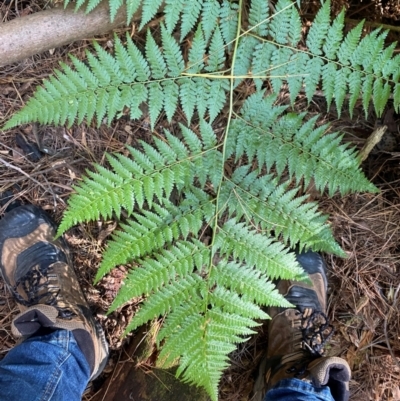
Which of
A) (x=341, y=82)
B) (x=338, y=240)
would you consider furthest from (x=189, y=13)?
(x=338, y=240)

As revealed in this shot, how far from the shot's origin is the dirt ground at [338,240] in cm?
268

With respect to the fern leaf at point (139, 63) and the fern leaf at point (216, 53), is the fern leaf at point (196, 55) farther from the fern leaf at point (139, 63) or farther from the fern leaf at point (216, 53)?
the fern leaf at point (139, 63)

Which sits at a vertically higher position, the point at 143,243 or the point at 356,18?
the point at 356,18

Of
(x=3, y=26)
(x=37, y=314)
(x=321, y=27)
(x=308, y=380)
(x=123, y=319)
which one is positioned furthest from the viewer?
(x=123, y=319)

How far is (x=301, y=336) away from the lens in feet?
8.94

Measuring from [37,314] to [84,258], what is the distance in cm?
44

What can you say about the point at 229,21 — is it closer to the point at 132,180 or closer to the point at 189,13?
the point at 189,13

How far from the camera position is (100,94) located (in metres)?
2.06

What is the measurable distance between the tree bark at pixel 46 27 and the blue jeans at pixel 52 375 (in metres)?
1.52

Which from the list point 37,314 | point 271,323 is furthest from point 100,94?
point 271,323

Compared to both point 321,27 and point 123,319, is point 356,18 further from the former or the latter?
point 123,319

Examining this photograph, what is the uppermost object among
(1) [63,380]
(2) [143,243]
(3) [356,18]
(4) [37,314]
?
(3) [356,18]

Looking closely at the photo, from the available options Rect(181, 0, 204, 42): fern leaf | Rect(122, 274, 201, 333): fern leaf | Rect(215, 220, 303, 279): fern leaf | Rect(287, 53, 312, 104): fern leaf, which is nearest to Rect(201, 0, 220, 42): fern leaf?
Rect(181, 0, 204, 42): fern leaf

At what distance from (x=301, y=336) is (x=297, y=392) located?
43cm
